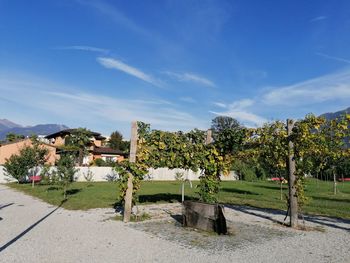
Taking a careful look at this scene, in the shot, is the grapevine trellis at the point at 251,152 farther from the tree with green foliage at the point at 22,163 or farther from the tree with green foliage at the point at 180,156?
the tree with green foliage at the point at 22,163

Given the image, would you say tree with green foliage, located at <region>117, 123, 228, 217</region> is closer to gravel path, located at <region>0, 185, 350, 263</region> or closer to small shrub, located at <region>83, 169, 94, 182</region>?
gravel path, located at <region>0, 185, 350, 263</region>

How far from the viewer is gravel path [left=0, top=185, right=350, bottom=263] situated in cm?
706

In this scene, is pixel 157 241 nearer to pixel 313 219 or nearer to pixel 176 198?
pixel 313 219

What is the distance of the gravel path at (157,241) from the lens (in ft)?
23.2

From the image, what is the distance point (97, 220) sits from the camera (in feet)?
37.3

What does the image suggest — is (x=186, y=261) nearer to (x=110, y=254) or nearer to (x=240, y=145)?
(x=110, y=254)

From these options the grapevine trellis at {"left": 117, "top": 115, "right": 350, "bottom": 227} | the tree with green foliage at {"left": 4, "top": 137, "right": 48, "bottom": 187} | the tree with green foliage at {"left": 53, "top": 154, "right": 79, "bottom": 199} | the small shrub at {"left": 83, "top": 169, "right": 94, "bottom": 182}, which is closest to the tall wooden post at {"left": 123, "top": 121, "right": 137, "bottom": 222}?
the grapevine trellis at {"left": 117, "top": 115, "right": 350, "bottom": 227}

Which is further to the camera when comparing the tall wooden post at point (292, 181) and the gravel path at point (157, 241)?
the tall wooden post at point (292, 181)

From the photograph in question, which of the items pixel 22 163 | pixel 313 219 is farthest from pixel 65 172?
pixel 313 219

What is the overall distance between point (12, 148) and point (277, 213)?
141ft

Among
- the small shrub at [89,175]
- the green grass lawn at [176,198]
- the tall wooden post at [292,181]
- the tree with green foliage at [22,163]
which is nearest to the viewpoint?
Answer: the tall wooden post at [292,181]

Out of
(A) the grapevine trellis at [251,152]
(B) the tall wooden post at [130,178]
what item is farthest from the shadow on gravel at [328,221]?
(B) the tall wooden post at [130,178]

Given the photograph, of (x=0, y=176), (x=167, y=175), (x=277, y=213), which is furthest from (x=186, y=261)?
(x=167, y=175)

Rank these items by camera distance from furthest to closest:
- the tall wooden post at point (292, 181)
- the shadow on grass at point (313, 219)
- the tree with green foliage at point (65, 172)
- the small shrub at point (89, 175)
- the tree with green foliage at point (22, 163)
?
the small shrub at point (89, 175) → the tree with green foliage at point (22, 163) → the tree with green foliage at point (65, 172) → the shadow on grass at point (313, 219) → the tall wooden post at point (292, 181)
